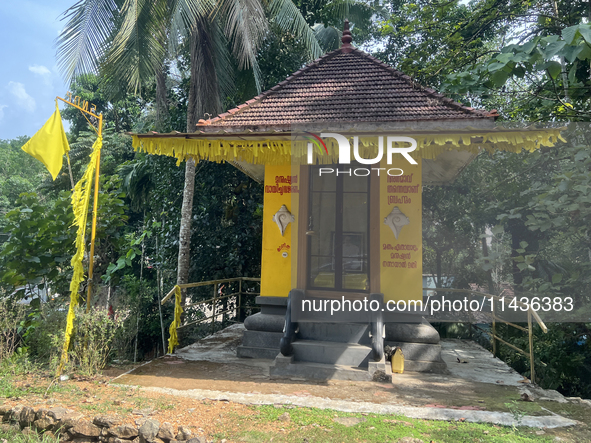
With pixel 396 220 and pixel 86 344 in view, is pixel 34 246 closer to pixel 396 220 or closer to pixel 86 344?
pixel 86 344

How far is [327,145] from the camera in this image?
19.5 ft

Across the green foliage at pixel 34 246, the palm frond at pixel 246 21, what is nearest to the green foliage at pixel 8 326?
the green foliage at pixel 34 246

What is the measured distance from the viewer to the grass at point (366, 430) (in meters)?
3.79

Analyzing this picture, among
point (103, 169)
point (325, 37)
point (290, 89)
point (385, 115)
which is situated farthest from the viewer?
point (103, 169)

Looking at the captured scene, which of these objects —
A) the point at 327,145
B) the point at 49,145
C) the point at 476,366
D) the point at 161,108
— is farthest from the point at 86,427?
the point at 161,108

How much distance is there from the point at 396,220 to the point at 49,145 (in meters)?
5.32

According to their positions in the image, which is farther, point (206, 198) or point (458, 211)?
point (458, 211)

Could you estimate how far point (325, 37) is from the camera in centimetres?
1506

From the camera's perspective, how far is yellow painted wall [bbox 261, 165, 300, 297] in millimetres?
6941

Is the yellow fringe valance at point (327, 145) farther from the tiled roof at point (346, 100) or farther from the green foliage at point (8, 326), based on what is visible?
the green foliage at point (8, 326)

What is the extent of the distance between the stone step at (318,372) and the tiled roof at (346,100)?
364 centimetres

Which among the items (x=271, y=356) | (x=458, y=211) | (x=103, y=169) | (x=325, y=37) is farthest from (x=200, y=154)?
(x=103, y=169)

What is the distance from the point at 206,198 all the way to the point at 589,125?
337 inches

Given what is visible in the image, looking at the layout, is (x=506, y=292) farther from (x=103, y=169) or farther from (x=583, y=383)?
(x=103, y=169)
